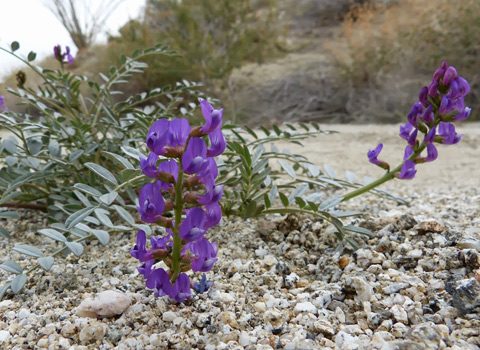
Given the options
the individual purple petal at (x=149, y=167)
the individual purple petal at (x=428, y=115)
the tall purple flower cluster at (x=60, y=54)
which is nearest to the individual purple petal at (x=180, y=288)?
the individual purple petal at (x=149, y=167)

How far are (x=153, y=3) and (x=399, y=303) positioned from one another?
889cm

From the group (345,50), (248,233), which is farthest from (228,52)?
(248,233)

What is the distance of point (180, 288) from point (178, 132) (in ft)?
1.06

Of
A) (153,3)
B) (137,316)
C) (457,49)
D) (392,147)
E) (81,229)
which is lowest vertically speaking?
(392,147)

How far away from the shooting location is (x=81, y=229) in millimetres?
996

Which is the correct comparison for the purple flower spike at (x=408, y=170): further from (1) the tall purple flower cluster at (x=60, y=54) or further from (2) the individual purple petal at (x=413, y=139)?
(1) the tall purple flower cluster at (x=60, y=54)

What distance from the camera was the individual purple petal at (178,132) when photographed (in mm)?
Answer: 723

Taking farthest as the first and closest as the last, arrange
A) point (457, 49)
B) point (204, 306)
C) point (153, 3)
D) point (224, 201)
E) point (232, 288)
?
point (153, 3) → point (457, 49) → point (224, 201) → point (232, 288) → point (204, 306)

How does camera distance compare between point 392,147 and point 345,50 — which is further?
point 345,50

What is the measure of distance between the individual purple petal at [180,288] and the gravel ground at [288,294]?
0.04m

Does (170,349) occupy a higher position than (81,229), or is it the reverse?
(81,229)

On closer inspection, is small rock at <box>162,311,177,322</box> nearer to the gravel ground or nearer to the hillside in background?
the gravel ground

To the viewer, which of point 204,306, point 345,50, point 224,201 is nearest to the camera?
point 204,306

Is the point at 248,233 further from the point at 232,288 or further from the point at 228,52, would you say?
the point at 228,52
